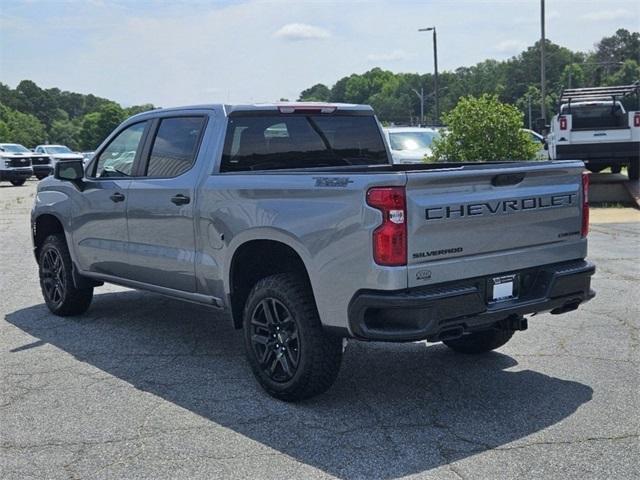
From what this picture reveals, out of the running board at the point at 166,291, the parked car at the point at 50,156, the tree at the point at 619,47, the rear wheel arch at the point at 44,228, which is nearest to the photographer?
the running board at the point at 166,291

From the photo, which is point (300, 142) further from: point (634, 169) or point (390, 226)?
point (634, 169)

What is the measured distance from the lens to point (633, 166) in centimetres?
1759

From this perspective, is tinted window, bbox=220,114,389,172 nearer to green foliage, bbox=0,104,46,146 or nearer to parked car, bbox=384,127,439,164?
parked car, bbox=384,127,439,164

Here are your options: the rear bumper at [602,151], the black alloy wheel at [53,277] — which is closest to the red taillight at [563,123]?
the rear bumper at [602,151]

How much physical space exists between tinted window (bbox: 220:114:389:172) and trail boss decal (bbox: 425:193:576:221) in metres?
1.76

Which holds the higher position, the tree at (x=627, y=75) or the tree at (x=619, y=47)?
the tree at (x=619, y=47)

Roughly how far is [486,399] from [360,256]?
1371mm

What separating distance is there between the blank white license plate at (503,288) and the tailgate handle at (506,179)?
1.81ft

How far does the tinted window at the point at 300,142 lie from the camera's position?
564 centimetres

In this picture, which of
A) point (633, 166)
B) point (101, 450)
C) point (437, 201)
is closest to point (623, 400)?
point (437, 201)

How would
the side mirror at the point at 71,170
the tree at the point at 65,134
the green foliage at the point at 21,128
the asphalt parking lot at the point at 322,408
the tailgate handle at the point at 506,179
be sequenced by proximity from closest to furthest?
the asphalt parking lot at the point at 322,408 → the tailgate handle at the point at 506,179 → the side mirror at the point at 71,170 → the green foliage at the point at 21,128 → the tree at the point at 65,134

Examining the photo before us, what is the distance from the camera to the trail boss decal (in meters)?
4.30

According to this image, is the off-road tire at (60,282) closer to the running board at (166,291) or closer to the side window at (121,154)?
the running board at (166,291)

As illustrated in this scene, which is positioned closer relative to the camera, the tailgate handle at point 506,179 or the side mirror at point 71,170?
the tailgate handle at point 506,179
